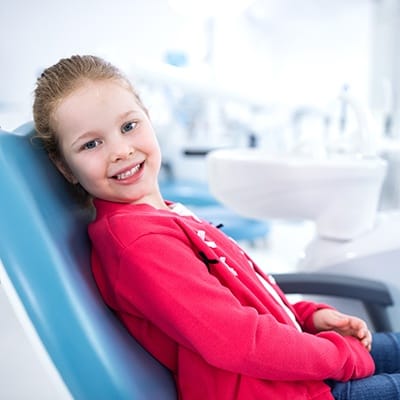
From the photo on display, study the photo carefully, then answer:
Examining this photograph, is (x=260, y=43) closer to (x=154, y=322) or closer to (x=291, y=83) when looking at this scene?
(x=291, y=83)

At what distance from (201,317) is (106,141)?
0.97ft

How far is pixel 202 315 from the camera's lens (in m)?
0.58

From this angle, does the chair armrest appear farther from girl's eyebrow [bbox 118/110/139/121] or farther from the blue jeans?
girl's eyebrow [bbox 118/110/139/121]

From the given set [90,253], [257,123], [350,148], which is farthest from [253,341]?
[257,123]

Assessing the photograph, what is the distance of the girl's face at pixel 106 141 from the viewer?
0.67 metres

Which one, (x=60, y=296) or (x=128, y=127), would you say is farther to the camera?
(x=128, y=127)

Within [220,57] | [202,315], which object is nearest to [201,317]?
[202,315]

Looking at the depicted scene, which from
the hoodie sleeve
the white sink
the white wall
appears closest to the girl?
the hoodie sleeve

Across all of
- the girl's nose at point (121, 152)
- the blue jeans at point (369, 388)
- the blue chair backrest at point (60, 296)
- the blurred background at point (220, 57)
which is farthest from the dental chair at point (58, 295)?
the blurred background at point (220, 57)

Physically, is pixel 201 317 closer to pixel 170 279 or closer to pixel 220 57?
pixel 170 279

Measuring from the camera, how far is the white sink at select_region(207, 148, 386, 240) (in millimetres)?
1063

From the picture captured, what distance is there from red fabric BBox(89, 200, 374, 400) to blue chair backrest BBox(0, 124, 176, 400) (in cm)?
3

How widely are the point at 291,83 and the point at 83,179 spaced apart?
196 inches

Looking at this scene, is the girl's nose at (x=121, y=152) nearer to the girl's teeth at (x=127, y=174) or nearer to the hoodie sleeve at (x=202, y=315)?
the girl's teeth at (x=127, y=174)
